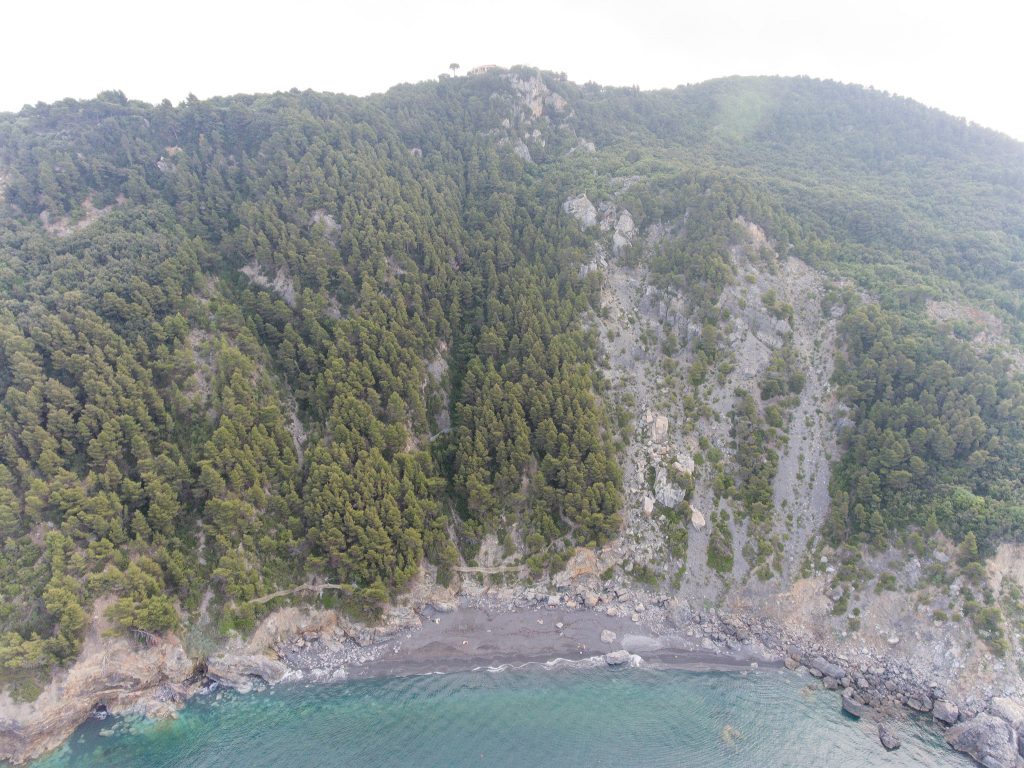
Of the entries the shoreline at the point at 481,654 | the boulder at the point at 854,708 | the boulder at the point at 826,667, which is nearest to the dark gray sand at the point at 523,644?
Result: the shoreline at the point at 481,654

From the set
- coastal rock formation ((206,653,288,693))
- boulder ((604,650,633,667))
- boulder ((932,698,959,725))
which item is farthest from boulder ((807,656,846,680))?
coastal rock formation ((206,653,288,693))

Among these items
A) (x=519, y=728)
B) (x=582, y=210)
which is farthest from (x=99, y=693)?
(x=582, y=210)

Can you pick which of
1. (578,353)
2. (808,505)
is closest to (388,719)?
(578,353)

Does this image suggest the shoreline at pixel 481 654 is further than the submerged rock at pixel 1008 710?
Yes

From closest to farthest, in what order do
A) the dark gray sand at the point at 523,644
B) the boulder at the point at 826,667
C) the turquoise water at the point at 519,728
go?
the turquoise water at the point at 519,728
the boulder at the point at 826,667
the dark gray sand at the point at 523,644

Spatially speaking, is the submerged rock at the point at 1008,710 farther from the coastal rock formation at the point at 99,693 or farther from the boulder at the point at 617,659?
the coastal rock formation at the point at 99,693

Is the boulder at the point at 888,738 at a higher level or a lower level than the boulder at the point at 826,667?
lower
